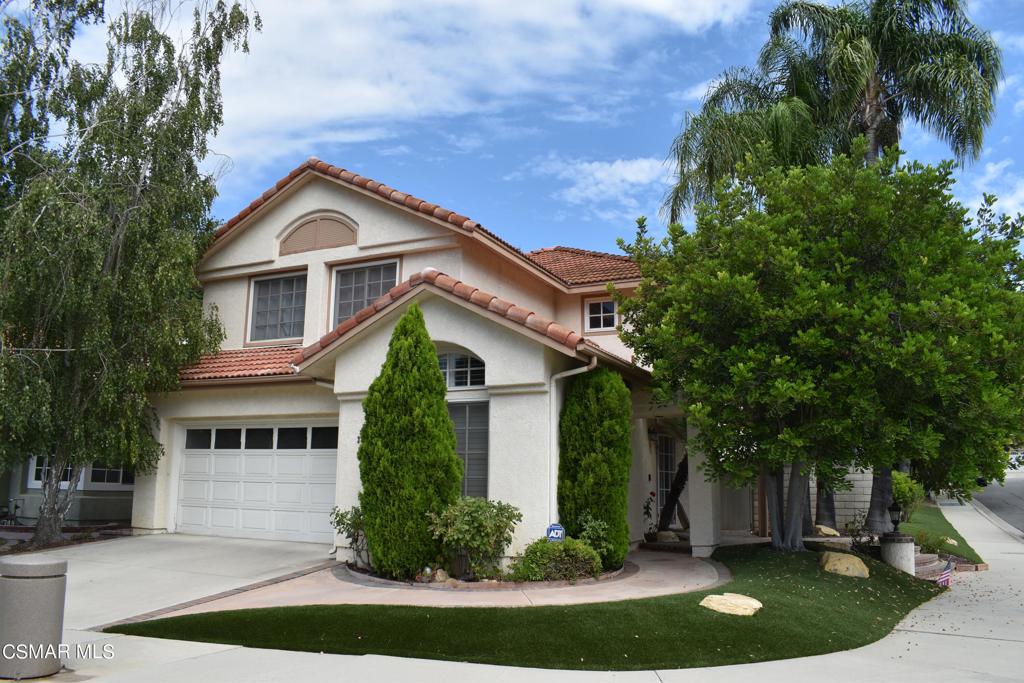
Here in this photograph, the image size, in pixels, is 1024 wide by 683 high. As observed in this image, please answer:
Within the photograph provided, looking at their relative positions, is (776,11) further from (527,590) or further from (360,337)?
(527,590)

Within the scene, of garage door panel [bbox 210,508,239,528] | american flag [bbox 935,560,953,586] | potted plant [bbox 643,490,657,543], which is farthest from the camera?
potted plant [bbox 643,490,657,543]

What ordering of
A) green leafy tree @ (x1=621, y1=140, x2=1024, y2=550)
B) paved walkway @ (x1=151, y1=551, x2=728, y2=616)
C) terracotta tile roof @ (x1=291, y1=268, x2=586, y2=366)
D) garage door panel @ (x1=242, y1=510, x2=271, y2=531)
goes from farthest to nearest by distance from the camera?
1. garage door panel @ (x1=242, y1=510, x2=271, y2=531)
2. terracotta tile roof @ (x1=291, y1=268, x2=586, y2=366)
3. green leafy tree @ (x1=621, y1=140, x2=1024, y2=550)
4. paved walkway @ (x1=151, y1=551, x2=728, y2=616)

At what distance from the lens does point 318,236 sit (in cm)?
1656

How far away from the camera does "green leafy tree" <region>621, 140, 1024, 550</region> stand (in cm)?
1039

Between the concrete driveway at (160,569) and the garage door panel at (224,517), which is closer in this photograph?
the concrete driveway at (160,569)

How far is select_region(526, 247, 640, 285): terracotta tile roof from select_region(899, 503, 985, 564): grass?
8.71m

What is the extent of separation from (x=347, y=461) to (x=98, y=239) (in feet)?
18.4

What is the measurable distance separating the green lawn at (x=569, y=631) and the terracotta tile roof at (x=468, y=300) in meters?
3.64

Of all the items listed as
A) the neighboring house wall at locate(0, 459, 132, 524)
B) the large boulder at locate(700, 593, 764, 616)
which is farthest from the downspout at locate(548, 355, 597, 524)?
the neighboring house wall at locate(0, 459, 132, 524)

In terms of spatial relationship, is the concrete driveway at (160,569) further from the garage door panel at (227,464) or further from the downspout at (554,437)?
the downspout at (554,437)

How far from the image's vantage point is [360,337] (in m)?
12.8

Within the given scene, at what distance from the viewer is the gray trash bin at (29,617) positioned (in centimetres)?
650

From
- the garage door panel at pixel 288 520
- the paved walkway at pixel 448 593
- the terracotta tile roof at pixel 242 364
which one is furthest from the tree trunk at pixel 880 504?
the terracotta tile roof at pixel 242 364

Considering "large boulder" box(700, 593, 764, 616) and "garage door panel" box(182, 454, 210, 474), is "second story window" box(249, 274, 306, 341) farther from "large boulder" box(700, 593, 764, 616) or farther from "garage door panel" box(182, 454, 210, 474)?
"large boulder" box(700, 593, 764, 616)
